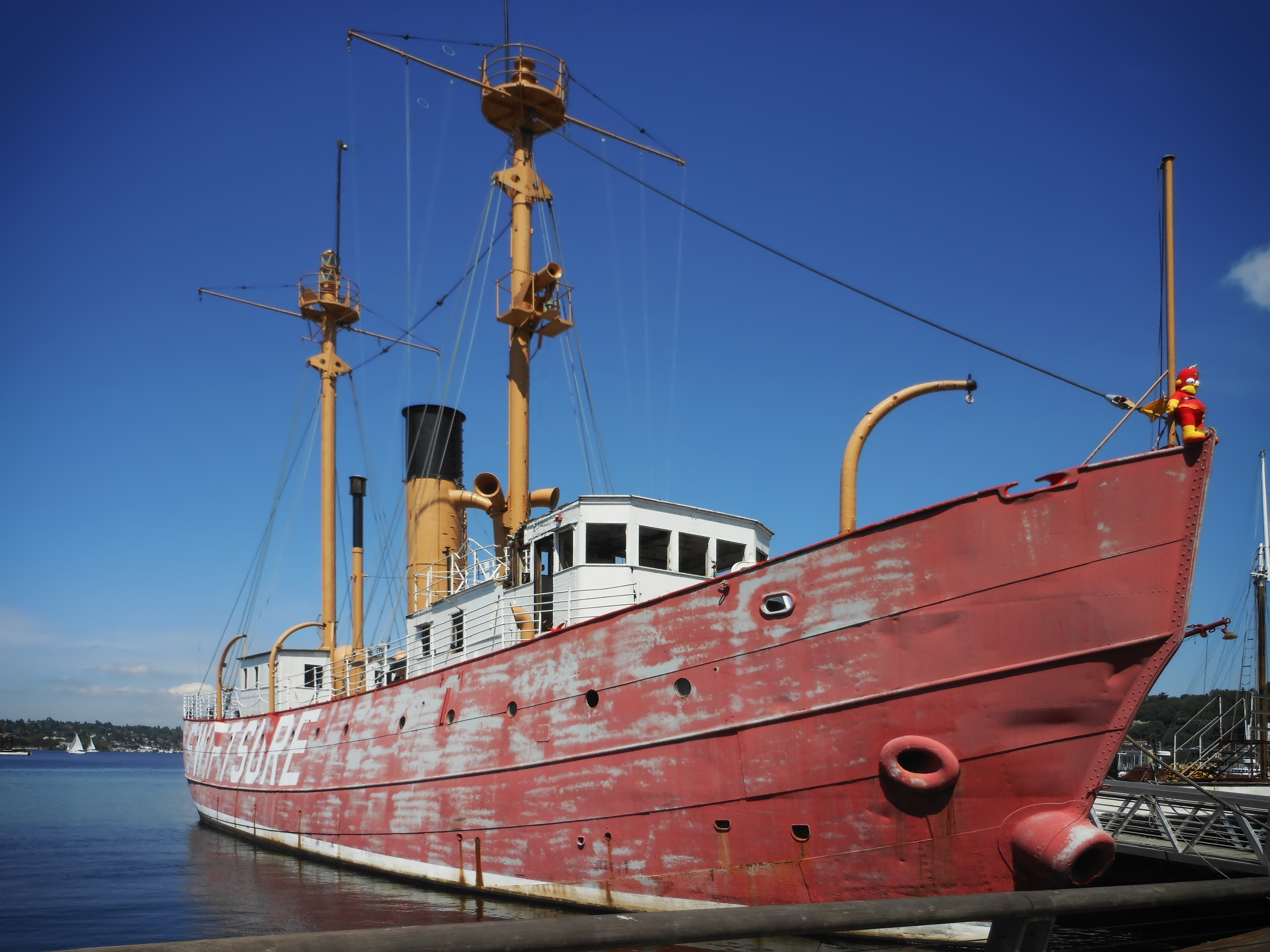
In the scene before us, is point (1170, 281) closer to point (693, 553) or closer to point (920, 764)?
point (920, 764)

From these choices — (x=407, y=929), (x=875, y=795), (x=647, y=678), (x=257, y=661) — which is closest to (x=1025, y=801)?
(x=875, y=795)

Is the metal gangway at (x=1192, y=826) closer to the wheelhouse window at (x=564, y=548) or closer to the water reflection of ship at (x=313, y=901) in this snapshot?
the wheelhouse window at (x=564, y=548)

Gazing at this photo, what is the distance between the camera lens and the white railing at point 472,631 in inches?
487

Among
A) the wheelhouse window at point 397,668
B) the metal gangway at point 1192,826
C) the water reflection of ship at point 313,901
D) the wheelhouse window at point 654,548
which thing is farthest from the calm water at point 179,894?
the metal gangway at point 1192,826

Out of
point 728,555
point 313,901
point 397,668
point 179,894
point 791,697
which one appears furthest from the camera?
point 397,668

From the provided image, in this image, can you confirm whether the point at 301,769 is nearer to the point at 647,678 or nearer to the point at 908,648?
the point at 647,678

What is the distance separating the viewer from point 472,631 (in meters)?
14.5

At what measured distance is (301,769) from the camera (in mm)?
18234

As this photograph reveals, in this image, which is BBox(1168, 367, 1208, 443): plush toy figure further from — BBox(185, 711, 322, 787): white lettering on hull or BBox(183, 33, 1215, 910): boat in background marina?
BBox(185, 711, 322, 787): white lettering on hull

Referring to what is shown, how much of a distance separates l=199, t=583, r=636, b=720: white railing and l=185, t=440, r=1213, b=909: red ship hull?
3.57ft

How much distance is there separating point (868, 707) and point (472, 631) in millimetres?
7548

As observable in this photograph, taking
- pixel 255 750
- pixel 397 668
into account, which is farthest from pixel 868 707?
pixel 255 750

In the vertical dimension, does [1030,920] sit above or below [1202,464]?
below

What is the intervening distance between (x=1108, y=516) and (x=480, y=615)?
9491mm
